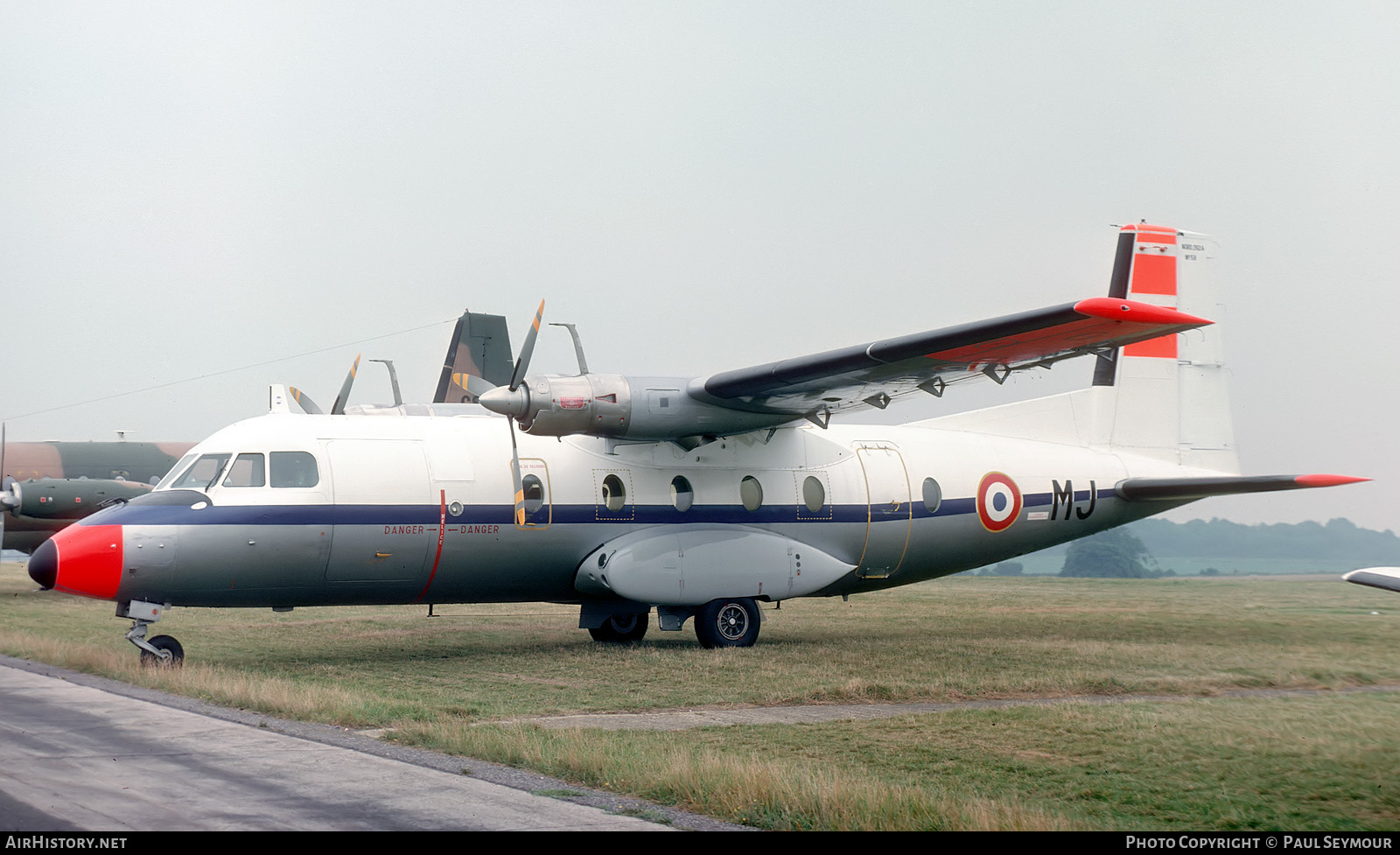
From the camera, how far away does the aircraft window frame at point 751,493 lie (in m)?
19.2

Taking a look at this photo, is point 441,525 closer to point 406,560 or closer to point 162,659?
point 406,560

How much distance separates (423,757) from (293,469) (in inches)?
309

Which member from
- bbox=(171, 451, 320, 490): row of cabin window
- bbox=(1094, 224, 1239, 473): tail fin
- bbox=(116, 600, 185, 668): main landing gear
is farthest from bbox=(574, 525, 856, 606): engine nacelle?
bbox=(1094, 224, 1239, 473): tail fin

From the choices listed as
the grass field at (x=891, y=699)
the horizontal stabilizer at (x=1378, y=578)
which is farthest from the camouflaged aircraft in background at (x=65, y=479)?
the horizontal stabilizer at (x=1378, y=578)

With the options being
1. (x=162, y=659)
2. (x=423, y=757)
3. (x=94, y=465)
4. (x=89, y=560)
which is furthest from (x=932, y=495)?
(x=94, y=465)

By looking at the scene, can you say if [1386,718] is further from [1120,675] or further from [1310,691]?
[1120,675]

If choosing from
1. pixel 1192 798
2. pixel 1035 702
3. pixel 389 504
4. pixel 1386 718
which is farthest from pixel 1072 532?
pixel 1192 798

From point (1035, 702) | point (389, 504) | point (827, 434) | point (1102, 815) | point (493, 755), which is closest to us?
point (1102, 815)

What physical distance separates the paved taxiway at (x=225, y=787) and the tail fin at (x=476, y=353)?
27.1 metres

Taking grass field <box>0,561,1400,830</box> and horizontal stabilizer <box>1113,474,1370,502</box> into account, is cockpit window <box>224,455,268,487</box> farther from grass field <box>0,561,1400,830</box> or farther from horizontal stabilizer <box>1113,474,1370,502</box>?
horizontal stabilizer <box>1113,474,1370,502</box>

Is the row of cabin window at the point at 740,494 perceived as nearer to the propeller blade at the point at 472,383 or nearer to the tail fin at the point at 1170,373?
the propeller blade at the point at 472,383

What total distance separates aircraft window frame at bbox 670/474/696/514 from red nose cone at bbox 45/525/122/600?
305 inches

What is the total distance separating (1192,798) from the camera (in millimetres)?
8258
